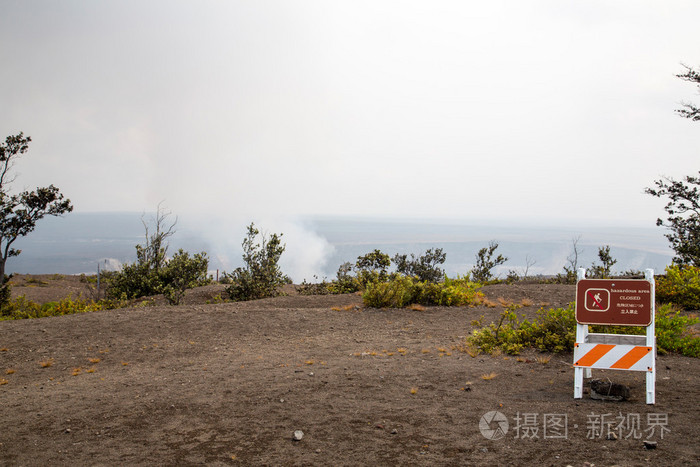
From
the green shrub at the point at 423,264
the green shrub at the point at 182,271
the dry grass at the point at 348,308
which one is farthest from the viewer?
the green shrub at the point at 423,264

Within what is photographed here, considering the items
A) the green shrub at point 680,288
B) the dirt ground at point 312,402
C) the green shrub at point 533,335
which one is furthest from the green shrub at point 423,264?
the green shrub at point 533,335

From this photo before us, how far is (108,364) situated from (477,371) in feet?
21.7

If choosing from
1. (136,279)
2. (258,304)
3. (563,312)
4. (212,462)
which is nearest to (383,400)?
(212,462)

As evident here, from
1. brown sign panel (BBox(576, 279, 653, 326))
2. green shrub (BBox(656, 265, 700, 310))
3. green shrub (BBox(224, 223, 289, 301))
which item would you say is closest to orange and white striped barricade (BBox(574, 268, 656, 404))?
brown sign panel (BBox(576, 279, 653, 326))

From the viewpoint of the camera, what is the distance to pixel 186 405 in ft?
21.4

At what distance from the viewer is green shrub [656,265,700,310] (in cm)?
1205

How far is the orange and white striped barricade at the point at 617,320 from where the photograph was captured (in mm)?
6145

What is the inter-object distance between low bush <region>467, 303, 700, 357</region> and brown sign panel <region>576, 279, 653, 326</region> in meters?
2.41

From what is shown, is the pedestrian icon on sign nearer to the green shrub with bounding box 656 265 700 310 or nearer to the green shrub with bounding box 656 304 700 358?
the green shrub with bounding box 656 304 700 358

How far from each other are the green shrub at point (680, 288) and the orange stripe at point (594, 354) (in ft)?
24.7

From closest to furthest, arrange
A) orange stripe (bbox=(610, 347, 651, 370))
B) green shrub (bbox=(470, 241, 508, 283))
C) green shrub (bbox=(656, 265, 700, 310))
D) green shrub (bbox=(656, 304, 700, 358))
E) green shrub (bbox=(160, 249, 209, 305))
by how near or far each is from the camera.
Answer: orange stripe (bbox=(610, 347, 651, 370)) → green shrub (bbox=(656, 304, 700, 358)) → green shrub (bbox=(656, 265, 700, 310)) → green shrub (bbox=(160, 249, 209, 305)) → green shrub (bbox=(470, 241, 508, 283))

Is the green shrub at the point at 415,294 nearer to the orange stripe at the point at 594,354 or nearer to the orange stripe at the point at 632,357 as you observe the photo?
the orange stripe at the point at 594,354

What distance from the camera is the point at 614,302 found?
6320mm

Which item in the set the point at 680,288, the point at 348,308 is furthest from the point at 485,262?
the point at 348,308
